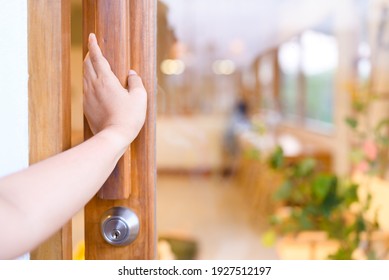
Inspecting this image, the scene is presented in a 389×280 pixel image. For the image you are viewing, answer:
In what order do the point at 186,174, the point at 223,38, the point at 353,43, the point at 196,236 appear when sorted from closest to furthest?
the point at 196,236, the point at 353,43, the point at 186,174, the point at 223,38

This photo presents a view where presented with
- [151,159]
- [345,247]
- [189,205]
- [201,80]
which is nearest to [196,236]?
[189,205]

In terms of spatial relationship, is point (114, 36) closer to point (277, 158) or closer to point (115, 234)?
point (115, 234)

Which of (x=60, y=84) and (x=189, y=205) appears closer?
(x=60, y=84)

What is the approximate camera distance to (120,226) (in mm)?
666

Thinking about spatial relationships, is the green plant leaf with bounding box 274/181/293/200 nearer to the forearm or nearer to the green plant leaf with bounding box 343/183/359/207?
the green plant leaf with bounding box 343/183/359/207

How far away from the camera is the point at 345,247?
4.95ft

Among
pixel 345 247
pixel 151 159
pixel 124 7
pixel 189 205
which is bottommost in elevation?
pixel 189 205

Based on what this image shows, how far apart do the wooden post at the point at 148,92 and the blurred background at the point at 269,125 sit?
0.06 meters

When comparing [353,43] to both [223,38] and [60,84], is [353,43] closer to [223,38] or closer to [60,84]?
[223,38]

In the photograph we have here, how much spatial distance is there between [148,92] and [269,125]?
690 cm

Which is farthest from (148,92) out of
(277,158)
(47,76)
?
(277,158)

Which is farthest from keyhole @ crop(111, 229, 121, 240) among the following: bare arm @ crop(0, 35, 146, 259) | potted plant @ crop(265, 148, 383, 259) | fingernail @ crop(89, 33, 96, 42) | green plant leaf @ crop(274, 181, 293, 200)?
green plant leaf @ crop(274, 181, 293, 200)

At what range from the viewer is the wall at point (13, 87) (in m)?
Result: 0.63
